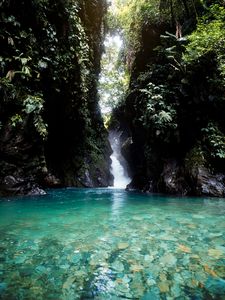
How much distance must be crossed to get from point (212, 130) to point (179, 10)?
8.91 m

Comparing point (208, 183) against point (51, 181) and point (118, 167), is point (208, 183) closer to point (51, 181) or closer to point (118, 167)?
point (51, 181)

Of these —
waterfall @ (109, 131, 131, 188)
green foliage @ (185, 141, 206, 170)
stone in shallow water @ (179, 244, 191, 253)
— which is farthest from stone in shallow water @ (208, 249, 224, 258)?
waterfall @ (109, 131, 131, 188)

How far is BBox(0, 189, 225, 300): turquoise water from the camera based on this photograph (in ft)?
8.66

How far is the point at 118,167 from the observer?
86.7 feet

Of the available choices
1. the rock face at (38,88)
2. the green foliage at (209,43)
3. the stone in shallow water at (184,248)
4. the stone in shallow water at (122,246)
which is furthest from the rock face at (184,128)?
the stone in shallow water at (122,246)

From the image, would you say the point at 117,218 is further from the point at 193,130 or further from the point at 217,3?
the point at 217,3

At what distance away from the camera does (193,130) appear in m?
13.4

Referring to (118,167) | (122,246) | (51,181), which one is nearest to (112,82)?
(118,167)

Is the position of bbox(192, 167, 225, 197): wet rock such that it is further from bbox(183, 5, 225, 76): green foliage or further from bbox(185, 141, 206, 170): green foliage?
bbox(183, 5, 225, 76): green foliage

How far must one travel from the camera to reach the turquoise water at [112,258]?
2639 mm

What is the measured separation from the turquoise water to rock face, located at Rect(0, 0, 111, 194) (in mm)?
5308

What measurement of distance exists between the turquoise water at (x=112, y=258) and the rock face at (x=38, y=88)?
5.31m

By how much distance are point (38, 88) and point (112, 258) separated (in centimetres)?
946

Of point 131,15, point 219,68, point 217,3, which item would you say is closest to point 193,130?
point 219,68
